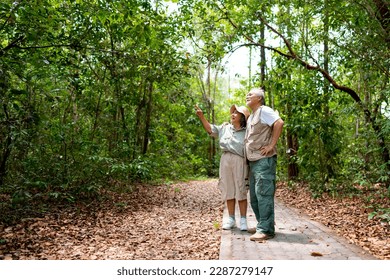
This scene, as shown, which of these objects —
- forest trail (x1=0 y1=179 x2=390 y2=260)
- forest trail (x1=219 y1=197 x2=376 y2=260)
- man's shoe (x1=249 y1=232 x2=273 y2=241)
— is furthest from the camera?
man's shoe (x1=249 y1=232 x2=273 y2=241)

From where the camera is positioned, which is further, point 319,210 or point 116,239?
point 319,210

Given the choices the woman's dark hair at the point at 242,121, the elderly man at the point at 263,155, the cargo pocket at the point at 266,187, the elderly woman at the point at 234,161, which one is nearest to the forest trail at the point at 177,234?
the elderly man at the point at 263,155

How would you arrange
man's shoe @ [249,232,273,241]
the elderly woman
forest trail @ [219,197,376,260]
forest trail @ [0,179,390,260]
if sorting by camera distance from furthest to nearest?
→ the elderly woman
man's shoe @ [249,232,273,241]
forest trail @ [0,179,390,260]
forest trail @ [219,197,376,260]

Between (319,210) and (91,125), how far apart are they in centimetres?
617

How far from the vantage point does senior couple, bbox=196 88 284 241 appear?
507 centimetres

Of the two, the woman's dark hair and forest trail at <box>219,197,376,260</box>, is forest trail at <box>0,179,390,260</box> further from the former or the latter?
the woman's dark hair

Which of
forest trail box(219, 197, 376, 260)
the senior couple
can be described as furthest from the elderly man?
forest trail box(219, 197, 376, 260)

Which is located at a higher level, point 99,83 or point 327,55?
point 327,55

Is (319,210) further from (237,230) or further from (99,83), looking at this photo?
(99,83)

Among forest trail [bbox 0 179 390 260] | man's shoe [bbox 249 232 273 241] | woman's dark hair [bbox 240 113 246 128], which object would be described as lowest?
forest trail [bbox 0 179 390 260]

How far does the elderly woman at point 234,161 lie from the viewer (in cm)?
560

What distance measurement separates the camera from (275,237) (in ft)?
17.5

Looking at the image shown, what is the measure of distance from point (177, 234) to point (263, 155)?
1829 millimetres

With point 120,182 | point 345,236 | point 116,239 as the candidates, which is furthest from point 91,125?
point 345,236
